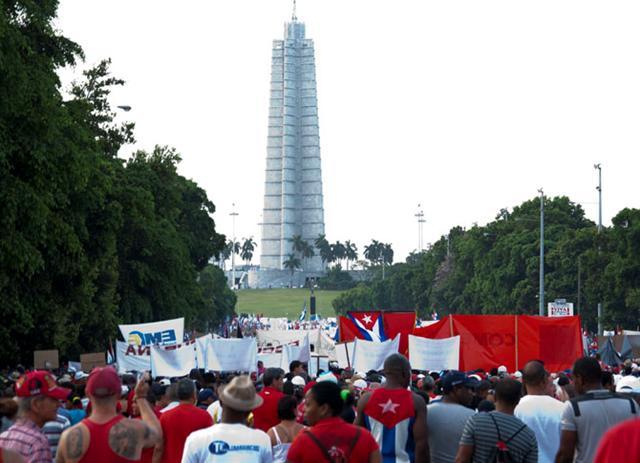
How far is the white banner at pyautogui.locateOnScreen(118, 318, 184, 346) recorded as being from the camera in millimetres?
26500

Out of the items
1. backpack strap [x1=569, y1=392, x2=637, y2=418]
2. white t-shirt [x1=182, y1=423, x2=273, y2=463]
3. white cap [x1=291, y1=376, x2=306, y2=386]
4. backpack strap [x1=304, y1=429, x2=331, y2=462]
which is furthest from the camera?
white cap [x1=291, y1=376, x2=306, y2=386]

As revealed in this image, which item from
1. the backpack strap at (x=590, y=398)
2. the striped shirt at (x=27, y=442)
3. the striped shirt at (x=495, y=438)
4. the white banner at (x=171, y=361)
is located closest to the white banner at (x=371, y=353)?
the white banner at (x=171, y=361)

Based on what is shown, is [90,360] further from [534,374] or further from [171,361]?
[534,374]

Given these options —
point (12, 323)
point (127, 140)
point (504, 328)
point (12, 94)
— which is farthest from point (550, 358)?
point (127, 140)

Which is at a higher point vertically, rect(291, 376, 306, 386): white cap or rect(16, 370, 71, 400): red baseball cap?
rect(16, 370, 71, 400): red baseball cap

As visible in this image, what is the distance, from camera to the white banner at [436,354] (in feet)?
74.5

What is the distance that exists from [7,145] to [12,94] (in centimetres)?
119

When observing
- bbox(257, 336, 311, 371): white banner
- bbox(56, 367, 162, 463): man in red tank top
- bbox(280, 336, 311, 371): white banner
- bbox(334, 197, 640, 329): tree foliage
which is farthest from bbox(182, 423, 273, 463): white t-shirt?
bbox(334, 197, 640, 329): tree foliage

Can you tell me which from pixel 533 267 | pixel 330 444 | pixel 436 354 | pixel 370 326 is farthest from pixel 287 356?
pixel 533 267

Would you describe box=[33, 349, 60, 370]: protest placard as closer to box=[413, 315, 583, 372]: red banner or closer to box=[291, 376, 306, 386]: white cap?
box=[413, 315, 583, 372]: red banner

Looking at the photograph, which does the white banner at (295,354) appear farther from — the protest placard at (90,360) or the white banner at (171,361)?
the protest placard at (90,360)

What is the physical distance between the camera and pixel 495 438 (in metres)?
8.07

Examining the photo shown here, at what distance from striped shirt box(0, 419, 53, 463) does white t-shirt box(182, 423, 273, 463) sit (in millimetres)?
832

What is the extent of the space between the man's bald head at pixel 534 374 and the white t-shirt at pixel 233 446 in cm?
288
